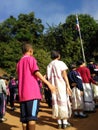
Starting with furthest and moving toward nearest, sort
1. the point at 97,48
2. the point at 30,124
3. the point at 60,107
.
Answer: the point at 97,48 → the point at 60,107 → the point at 30,124

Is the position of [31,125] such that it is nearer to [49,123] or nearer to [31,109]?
[31,109]

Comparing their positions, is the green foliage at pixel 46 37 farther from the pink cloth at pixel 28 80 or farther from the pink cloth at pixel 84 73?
the pink cloth at pixel 28 80

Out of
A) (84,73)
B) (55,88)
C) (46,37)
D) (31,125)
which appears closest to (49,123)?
(84,73)

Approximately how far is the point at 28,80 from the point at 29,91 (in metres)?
0.21

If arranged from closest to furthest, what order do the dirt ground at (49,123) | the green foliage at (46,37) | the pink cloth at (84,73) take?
1. the dirt ground at (49,123)
2. the pink cloth at (84,73)
3. the green foliage at (46,37)

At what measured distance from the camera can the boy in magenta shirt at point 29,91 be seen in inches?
270

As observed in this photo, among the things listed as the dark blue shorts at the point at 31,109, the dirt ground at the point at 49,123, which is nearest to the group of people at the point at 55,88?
the dark blue shorts at the point at 31,109

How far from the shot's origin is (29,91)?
271 inches

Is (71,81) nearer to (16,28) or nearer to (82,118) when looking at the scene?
(82,118)

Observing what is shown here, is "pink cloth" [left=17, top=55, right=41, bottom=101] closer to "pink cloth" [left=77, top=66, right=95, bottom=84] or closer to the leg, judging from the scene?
the leg

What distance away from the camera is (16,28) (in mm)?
53844

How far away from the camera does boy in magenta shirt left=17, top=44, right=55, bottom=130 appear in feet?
22.5

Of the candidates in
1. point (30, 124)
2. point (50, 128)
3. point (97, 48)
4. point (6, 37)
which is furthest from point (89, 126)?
point (6, 37)

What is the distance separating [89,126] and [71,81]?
5.67 ft
